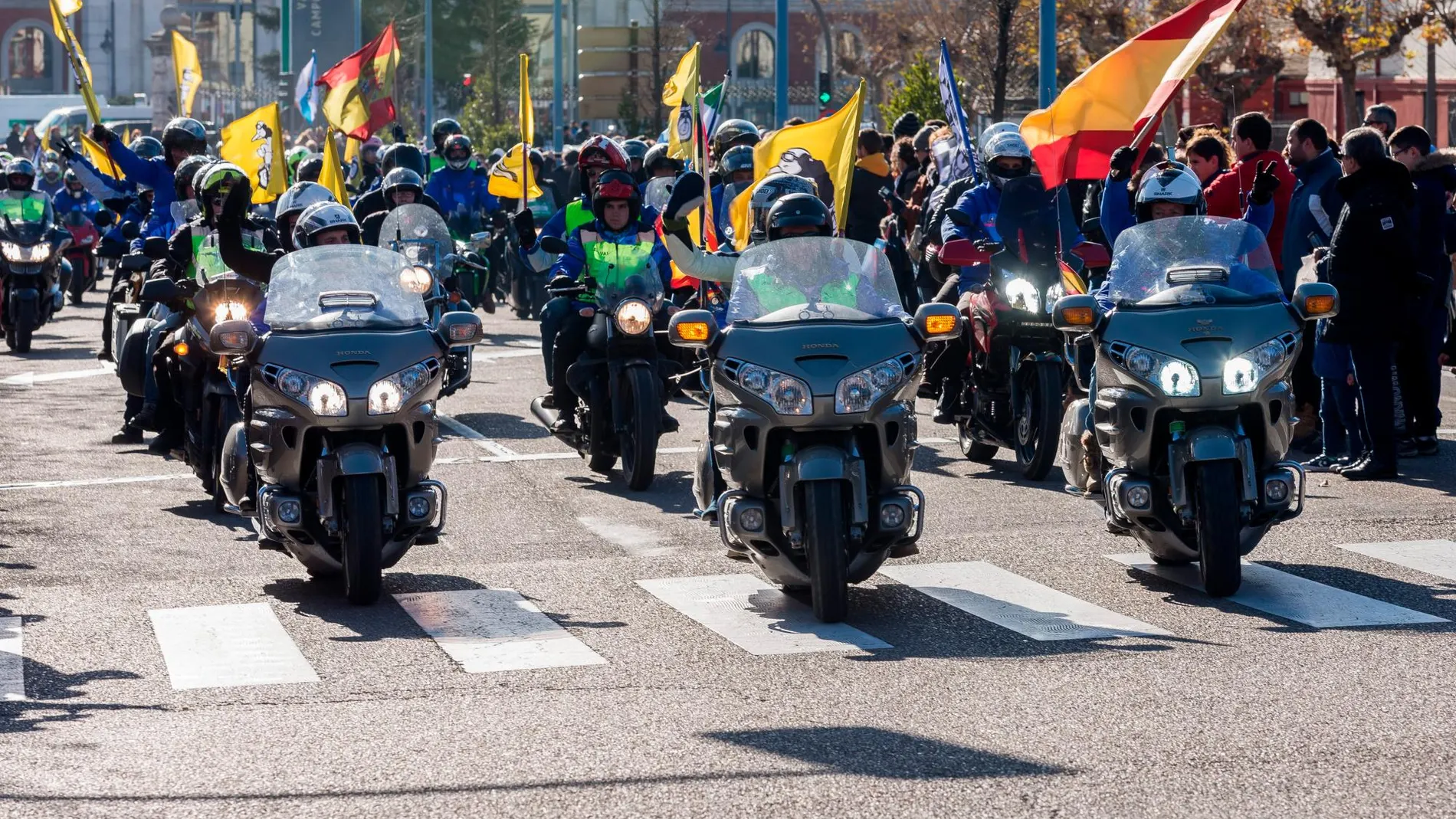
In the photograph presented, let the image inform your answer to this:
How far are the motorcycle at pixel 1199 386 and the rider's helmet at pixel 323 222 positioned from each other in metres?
3.33

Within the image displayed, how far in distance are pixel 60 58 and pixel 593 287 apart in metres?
95.3

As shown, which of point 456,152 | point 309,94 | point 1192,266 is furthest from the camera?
point 309,94

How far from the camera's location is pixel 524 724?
689 cm

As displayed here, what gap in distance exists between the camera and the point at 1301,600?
8844 mm

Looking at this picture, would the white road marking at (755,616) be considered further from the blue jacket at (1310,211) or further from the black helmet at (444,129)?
the black helmet at (444,129)

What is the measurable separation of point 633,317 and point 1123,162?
282cm

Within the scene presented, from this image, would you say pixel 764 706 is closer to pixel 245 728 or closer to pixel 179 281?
pixel 245 728

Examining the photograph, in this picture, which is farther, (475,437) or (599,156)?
(475,437)

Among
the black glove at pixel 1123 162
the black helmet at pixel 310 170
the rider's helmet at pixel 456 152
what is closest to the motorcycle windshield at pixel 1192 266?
the black glove at pixel 1123 162

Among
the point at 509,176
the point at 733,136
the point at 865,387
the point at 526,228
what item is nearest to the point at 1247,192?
the point at 526,228

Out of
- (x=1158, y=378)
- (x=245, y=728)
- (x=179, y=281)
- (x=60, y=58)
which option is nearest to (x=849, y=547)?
(x=1158, y=378)

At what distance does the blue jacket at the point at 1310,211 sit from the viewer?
13.0 m

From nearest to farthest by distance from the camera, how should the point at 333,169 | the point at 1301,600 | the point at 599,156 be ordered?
1. the point at 1301,600
2. the point at 599,156
3. the point at 333,169

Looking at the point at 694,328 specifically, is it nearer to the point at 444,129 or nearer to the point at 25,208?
the point at 25,208
